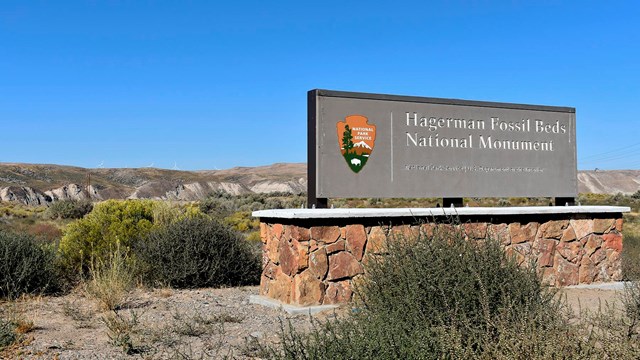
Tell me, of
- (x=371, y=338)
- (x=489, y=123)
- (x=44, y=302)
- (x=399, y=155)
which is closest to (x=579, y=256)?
(x=489, y=123)

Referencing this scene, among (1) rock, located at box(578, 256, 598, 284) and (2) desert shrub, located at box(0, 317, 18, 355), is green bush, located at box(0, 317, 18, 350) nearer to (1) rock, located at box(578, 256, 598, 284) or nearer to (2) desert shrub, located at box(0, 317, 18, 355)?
(2) desert shrub, located at box(0, 317, 18, 355)

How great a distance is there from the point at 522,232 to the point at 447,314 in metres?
5.99

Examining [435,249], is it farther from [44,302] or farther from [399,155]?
[44,302]

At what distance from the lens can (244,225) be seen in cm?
2492

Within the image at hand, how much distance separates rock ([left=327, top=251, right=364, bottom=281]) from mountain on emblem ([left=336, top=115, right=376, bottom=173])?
152 cm

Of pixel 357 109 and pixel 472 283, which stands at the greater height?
pixel 357 109

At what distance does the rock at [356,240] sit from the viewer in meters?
9.67

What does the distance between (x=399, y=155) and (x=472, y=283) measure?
208 inches

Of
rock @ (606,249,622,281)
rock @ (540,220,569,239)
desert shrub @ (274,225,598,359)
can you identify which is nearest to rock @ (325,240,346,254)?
desert shrub @ (274,225,598,359)

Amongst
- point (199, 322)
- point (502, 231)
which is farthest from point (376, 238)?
point (199, 322)

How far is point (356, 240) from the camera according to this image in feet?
31.9

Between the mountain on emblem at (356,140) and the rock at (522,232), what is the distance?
8.99 feet

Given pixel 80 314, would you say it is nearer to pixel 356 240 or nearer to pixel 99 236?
pixel 356 240

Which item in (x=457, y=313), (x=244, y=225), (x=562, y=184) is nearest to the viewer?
(x=457, y=313)
